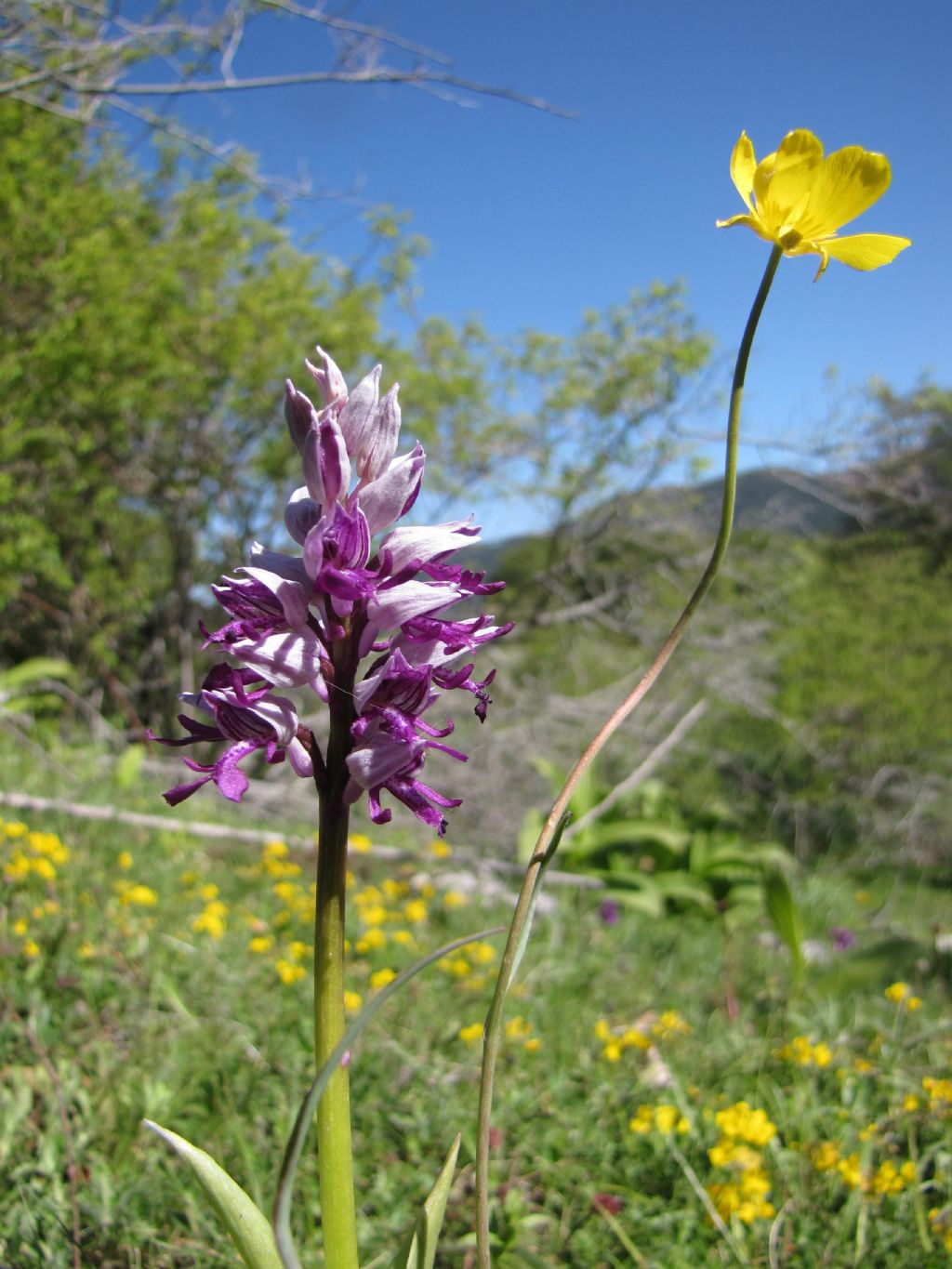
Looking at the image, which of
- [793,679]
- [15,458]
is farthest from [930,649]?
[15,458]

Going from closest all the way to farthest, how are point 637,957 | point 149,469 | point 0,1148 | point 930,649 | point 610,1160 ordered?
point 0,1148 → point 610,1160 → point 637,957 → point 930,649 → point 149,469

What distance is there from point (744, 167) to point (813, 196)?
9 cm

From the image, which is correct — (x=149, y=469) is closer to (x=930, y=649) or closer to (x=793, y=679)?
(x=793, y=679)

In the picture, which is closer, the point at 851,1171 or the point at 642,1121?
the point at 851,1171

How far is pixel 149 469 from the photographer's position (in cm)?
876

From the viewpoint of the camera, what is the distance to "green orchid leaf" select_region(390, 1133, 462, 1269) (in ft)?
3.32

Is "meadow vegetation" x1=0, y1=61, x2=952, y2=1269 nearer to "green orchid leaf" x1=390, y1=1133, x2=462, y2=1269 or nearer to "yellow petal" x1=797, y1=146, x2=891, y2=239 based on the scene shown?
"green orchid leaf" x1=390, y1=1133, x2=462, y2=1269

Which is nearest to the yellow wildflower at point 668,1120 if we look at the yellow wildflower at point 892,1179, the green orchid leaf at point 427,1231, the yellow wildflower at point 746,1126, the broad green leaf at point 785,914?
the yellow wildflower at point 746,1126

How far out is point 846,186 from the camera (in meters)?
1.03

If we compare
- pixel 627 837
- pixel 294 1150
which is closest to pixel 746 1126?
pixel 294 1150

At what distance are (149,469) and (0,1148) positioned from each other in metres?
7.79

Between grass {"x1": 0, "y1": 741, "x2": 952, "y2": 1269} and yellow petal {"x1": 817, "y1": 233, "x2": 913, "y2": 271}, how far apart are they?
4.57ft

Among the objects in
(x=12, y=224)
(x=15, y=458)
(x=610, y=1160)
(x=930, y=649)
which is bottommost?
(x=610, y=1160)

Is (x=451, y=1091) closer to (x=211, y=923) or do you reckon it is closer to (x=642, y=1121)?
(x=642, y=1121)
